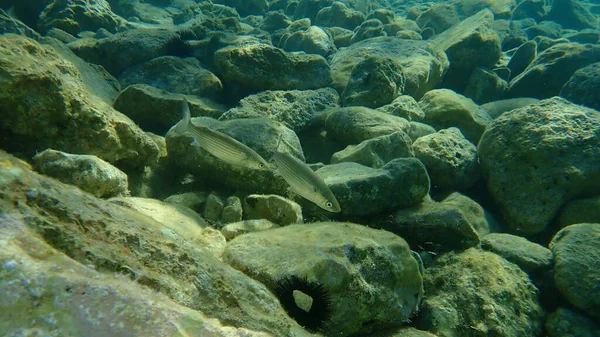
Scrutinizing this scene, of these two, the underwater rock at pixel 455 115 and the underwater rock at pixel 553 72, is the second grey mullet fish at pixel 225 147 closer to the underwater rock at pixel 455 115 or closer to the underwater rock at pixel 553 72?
the underwater rock at pixel 455 115

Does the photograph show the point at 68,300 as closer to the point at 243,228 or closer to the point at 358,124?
the point at 243,228

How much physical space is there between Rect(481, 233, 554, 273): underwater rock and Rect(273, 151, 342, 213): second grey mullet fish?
7.02 feet

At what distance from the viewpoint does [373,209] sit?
3.71 m

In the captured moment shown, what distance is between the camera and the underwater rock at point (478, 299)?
3.10 meters

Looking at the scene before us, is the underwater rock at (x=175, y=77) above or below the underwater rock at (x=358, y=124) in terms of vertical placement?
above

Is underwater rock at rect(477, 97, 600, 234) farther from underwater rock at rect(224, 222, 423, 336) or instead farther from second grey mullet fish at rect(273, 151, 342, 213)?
second grey mullet fish at rect(273, 151, 342, 213)

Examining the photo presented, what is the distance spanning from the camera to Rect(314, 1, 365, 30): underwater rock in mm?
16031

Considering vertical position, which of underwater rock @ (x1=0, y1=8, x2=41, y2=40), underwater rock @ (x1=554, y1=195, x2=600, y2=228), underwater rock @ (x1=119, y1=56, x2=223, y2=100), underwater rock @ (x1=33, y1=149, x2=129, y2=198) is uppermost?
underwater rock @ (x1=0, y1=8, x2=41, y2=40)

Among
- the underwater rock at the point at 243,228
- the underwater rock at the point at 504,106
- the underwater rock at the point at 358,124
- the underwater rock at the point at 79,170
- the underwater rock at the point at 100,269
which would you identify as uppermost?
the underwater rock at the point at 100,269

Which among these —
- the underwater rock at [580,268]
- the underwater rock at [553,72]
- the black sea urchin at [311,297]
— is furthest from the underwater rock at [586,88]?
the black sea urchin at [311,297]

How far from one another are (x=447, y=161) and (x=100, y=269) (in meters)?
4.74

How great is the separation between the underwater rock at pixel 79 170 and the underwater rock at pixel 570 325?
432 centimetres

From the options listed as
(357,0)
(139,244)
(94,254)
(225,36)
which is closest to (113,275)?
(94,254)

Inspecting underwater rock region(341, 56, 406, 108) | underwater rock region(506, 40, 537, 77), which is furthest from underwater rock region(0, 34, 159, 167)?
underwater rock region(506, 40, 537, 77)
